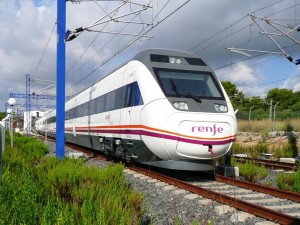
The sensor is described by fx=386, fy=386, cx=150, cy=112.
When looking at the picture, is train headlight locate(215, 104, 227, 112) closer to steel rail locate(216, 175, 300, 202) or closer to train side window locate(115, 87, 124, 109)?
→ steel rail locate(216, 175, 300, 202)

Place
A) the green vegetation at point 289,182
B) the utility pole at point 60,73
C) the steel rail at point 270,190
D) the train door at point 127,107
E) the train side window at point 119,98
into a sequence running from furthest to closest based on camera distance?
the utility pole at point 60,73 < the train side window at point 119,98 < the train door at point 127,107 < the green vegetation at point 289,182 < the steel rail at point 270,190

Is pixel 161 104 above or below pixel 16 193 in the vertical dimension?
above

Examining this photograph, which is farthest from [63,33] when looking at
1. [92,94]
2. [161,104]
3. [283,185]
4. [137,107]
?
[283,185]

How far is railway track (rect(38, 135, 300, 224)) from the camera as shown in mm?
5580

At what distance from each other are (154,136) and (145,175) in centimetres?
183

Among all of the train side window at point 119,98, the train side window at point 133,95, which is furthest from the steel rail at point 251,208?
the train side window at point 119,98

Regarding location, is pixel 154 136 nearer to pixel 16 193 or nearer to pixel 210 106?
pixel 210 106

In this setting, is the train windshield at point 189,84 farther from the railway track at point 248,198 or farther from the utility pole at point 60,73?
the utility pole at point 60,73

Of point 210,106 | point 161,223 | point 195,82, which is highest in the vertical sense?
point 195,82

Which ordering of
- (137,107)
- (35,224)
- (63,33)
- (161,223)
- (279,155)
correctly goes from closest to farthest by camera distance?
(35,224) < (161,223) < (137,107) < (63,33) < (279,155)

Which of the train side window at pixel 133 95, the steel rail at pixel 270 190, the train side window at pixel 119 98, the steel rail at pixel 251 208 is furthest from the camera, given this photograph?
the train side window at pixel 119 98

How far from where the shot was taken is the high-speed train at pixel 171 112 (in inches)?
331

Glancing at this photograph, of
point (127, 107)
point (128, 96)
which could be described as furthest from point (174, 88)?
point (127, 107)

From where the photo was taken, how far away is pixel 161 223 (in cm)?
558
